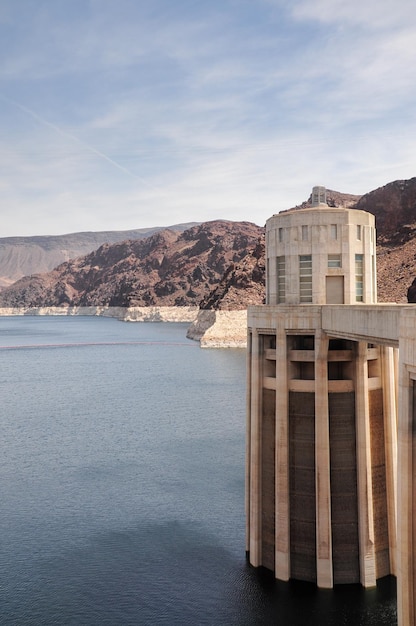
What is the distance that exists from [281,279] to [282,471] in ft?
26.5

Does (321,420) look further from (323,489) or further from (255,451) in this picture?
(255,451)

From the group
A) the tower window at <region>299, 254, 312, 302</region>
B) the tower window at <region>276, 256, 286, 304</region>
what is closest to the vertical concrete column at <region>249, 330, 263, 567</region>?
the tower window at <region>276, 256, 286, 304</region>

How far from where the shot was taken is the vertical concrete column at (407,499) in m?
17.2


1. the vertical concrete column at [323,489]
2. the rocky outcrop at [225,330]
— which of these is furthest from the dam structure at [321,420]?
the rocky outcrop at [225,330]

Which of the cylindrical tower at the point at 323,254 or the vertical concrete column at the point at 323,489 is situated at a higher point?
the cylindrical tower at the point at 323,254

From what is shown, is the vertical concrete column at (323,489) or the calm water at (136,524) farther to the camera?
the calm water at (136,524)

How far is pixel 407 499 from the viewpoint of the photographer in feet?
56.8

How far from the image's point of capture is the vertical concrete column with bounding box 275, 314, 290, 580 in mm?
25953

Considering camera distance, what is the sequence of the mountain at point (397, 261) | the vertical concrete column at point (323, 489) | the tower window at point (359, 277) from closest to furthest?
the vertical concrete column at point (323, 489), the tower window at point (359, 277), the mountain at point (397, 261)

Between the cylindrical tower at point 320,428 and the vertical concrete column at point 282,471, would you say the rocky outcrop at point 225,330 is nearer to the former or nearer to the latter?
the cylindrical tower at point 320,428

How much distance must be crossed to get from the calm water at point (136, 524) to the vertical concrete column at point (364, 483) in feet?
3.63

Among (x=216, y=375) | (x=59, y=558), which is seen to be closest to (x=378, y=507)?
(x=59, y=558)

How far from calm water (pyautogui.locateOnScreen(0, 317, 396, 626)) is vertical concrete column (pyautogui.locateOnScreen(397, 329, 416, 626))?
849 centimetres

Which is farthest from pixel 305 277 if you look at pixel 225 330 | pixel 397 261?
pixel 397 261
